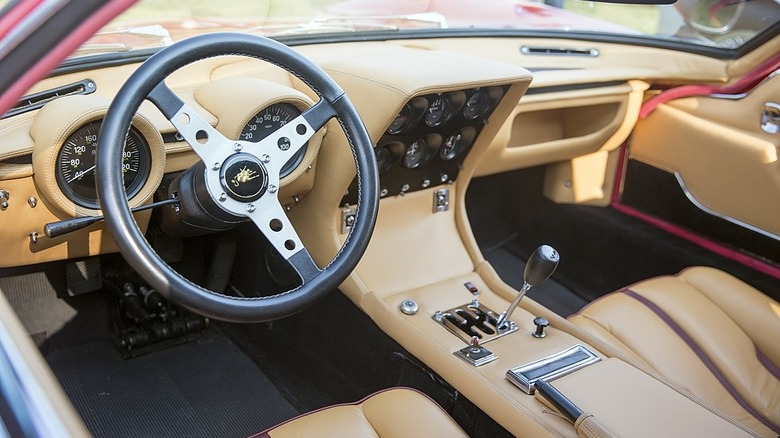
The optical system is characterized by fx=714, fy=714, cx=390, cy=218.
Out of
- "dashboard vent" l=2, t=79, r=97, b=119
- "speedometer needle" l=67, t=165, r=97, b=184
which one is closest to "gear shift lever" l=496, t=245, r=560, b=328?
"speedometer needle" l=67, t=165, r=97, b=184

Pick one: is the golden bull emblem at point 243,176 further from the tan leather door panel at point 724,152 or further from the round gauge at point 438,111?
the tan leather door panel at point 724,152

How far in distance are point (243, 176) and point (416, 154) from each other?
922 mm

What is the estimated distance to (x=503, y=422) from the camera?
5.56 ft

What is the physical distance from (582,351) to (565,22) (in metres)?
1.79

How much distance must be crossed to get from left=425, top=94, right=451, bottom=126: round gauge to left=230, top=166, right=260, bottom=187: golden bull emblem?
2.52 ft

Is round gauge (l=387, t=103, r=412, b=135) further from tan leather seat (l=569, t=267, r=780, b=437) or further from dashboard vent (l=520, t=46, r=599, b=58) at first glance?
dashboard vent (l=520, t=46, r=599, b=58)

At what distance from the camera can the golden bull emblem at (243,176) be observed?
1448 millimetres

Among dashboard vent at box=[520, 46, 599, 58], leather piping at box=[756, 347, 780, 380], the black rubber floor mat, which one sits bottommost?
the black rubber floor mat

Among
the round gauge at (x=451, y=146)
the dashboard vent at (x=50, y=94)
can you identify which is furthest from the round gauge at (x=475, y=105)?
the dashboard vent at (x=50, y=94)

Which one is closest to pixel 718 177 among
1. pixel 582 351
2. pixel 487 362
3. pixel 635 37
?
pixel 635 37

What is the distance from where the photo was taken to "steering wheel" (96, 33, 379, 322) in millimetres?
1284

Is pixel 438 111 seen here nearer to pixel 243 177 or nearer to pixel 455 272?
pixel 455 272

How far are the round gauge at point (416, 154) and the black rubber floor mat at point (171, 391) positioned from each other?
2.89ft

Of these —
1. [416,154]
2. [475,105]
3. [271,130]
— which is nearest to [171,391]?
[271,130]
